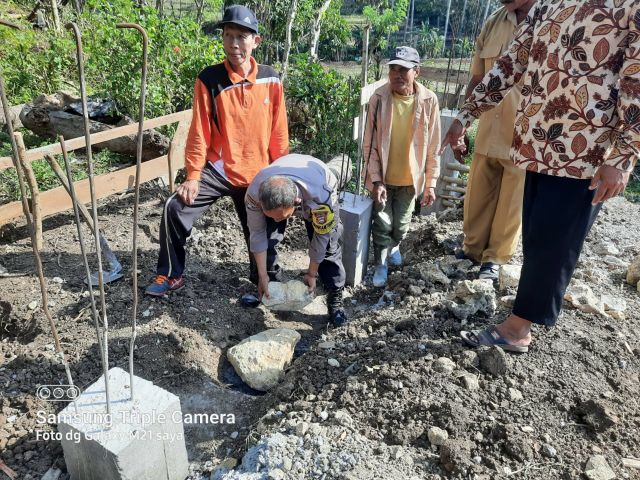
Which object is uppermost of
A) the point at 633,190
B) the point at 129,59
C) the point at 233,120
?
the point at 129,59

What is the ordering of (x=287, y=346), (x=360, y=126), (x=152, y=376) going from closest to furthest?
1. (x=152, y=376)
2. (x=287, y=346)
3. (x=360, y=126)

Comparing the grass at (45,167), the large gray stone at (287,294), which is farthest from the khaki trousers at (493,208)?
the grass at (45,167)

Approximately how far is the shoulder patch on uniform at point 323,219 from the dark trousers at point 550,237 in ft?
3.64

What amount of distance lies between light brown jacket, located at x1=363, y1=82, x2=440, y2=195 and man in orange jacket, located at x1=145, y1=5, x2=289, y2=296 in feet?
2.16

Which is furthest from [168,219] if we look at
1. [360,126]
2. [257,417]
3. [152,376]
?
[360,126]

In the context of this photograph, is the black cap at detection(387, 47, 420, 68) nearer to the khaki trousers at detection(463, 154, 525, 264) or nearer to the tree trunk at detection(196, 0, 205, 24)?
the khaki trousers at detection(463, 154, 525, 264)

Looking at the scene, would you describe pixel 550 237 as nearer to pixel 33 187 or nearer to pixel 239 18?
pixel 239 18

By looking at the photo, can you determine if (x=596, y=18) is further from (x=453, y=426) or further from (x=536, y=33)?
(x=453, y=426)

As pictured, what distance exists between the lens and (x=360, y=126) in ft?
12.8

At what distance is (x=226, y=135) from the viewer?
3.35 meters

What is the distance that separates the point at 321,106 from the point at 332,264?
3694mm

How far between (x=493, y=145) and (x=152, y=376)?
8.53 feet

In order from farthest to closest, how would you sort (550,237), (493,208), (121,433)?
(493,208) < (550,237) < (121,433)

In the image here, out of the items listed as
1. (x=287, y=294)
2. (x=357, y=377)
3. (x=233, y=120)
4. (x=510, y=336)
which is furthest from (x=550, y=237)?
(x=233, y=120)
